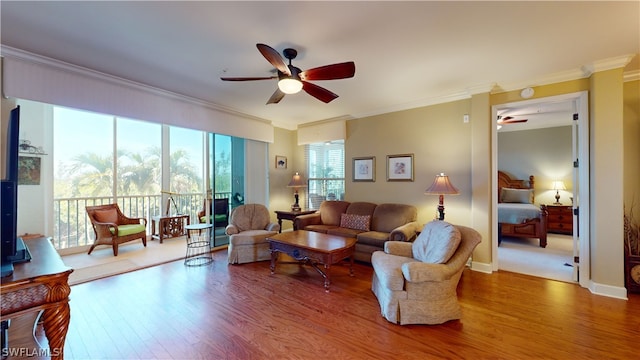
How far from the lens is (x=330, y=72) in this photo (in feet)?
7.62

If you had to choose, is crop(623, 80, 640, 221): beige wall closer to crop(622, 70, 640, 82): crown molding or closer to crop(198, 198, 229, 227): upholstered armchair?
crop(622, 70, 640, 82): crown molding

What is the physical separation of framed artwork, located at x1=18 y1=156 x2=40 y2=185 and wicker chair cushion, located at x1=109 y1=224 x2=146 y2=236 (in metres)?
1.36

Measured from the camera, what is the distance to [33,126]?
161 inches

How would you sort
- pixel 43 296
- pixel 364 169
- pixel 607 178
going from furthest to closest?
pixel 364 169, pixel 607 178, pixel 43 296

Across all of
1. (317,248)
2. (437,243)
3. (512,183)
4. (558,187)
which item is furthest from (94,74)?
(558,187)

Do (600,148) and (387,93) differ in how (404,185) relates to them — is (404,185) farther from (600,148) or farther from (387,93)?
(600,148)

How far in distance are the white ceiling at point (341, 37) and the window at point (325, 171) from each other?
216 centimetres

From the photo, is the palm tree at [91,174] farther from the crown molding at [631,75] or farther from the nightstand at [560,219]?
the nightstand at [560,219]

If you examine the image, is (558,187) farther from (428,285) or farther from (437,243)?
(428,285)

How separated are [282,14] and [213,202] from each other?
11.8ft

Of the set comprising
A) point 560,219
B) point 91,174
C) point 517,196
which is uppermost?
point 91,174

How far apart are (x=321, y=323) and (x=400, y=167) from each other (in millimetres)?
2988

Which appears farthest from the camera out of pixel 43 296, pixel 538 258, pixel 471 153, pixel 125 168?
pixel 125 168

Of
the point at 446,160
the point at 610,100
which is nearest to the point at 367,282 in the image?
the point at 446,160
